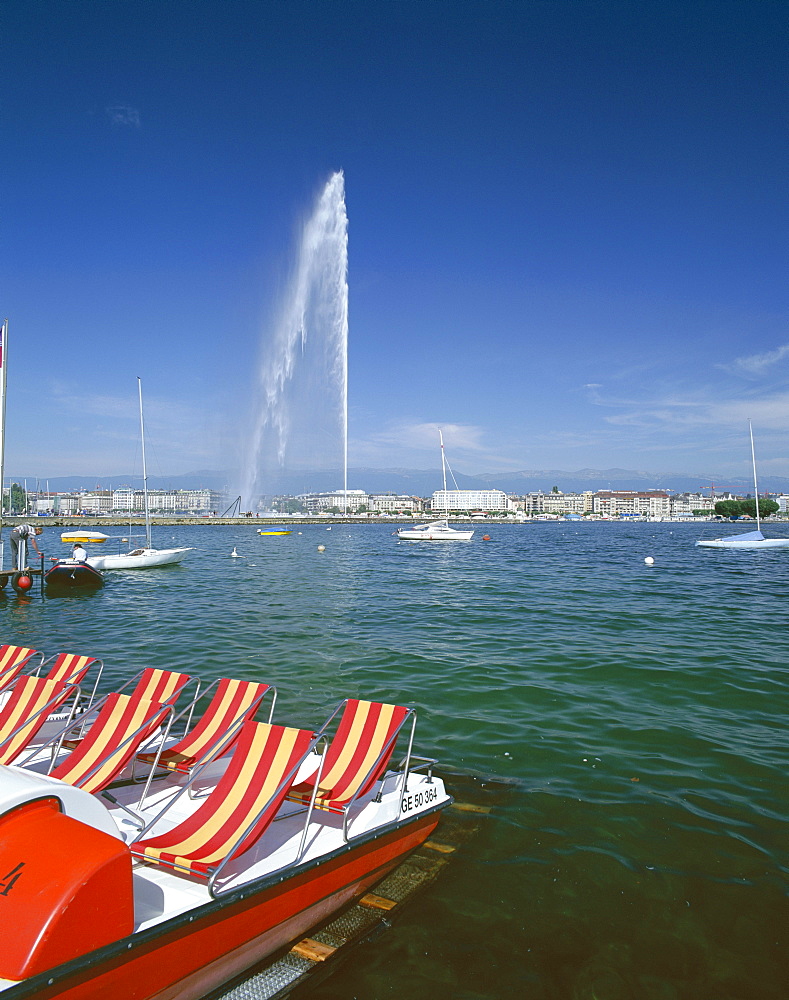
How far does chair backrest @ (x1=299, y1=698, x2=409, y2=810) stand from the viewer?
6.83 m

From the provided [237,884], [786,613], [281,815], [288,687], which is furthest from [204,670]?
[786,613]

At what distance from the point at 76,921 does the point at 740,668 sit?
51.2 ft

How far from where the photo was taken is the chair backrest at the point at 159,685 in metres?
9.09

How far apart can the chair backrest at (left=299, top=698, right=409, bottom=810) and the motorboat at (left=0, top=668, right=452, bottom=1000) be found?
0.02 metres

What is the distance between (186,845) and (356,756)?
2.18m

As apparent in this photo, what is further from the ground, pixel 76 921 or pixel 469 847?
pixel 76 921

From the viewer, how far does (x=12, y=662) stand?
11.1 metres

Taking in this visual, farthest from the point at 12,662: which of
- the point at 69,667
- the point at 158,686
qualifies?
the point at 158,686

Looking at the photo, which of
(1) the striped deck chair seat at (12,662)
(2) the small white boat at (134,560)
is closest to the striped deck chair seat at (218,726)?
(1) the striped deck chair seat at (12,662)

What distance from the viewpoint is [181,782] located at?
7.75m

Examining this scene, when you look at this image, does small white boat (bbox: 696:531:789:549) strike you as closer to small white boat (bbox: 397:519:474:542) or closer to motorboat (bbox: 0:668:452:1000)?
small white boat (bbox: 397:519:474:542)

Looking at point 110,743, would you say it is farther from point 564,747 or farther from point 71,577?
point 71,577

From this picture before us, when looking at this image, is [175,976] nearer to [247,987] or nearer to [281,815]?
[247,987]

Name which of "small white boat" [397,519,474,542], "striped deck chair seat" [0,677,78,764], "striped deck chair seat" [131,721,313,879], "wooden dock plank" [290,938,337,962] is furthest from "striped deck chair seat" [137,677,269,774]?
"small white boat" [397,519,474,542]
